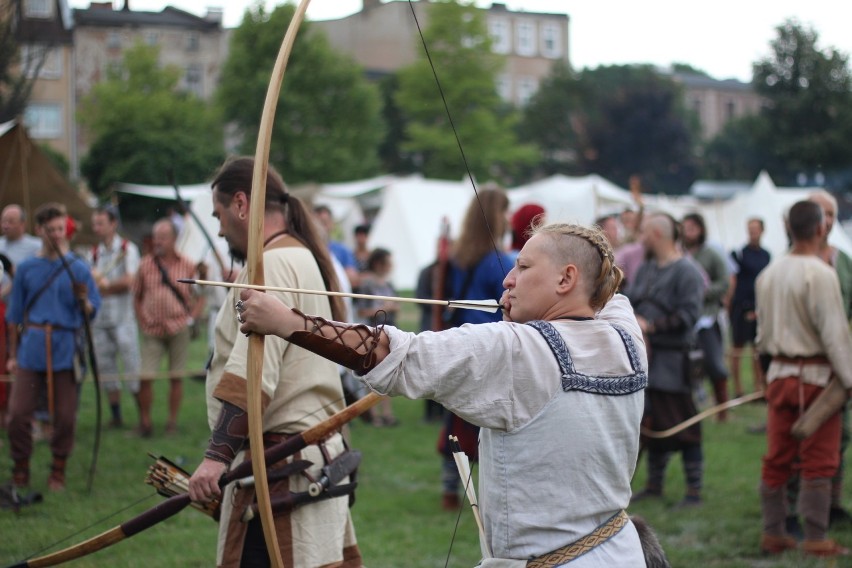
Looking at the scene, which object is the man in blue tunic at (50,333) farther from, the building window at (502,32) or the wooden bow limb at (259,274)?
the building window at (502,32)

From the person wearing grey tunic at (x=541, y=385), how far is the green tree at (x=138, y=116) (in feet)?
85.6

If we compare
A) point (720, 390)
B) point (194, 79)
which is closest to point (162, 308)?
point (720, 390)

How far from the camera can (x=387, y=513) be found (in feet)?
18.8

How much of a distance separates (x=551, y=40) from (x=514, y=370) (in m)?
66.7

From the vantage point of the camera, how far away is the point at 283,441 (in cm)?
Result: 292

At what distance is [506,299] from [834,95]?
44.0m

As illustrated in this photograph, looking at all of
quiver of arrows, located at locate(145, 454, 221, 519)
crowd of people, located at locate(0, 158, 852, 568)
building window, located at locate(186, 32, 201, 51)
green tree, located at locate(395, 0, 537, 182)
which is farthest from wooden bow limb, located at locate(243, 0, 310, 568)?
building window, located at locate(186, 32, 201, 51)

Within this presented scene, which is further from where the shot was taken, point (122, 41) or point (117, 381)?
point (122, 41)

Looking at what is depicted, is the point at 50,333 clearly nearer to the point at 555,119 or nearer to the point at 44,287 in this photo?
the point at 44,287

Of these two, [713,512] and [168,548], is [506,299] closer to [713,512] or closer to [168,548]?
[168,548]

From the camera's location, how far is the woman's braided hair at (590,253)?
7.18ft

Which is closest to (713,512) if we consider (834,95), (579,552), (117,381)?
(579,552)

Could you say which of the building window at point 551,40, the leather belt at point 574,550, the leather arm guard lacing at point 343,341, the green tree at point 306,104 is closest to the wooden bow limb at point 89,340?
the leather arm guard lacing at point 343,341

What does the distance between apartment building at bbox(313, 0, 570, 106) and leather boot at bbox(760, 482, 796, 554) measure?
4822 cm
